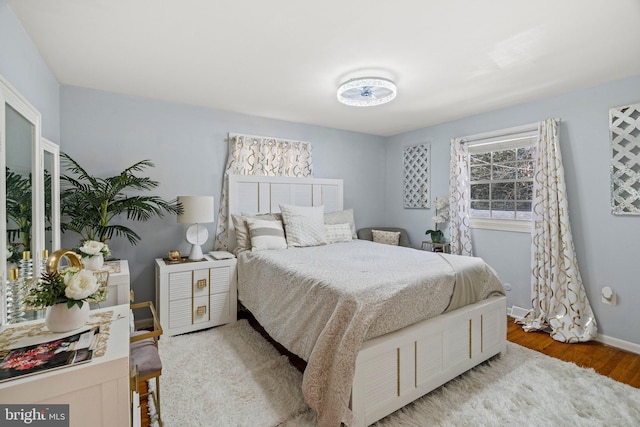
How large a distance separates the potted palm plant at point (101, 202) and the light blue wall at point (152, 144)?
0.36 feet

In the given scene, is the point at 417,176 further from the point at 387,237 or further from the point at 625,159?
the point at 625,159

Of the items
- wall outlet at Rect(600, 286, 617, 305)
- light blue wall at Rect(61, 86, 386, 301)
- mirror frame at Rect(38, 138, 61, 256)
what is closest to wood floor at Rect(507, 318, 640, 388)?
wall outlet at Rect(600, 286, 617, 305)

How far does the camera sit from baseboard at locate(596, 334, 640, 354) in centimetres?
254

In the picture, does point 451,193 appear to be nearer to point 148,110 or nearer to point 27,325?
point 148,110

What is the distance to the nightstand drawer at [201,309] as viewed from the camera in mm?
2908

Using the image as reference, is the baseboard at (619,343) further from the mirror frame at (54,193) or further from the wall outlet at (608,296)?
the mirror frame at (54,193)

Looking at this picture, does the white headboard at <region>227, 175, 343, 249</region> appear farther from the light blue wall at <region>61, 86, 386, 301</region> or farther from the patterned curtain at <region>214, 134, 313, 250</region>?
the light blue wall at <region>61, 86, 386, 301</region>

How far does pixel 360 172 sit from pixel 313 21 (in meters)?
3.06

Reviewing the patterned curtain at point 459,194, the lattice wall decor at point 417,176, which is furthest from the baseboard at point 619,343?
the lattice wall decor at point 417,176

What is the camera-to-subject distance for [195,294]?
291 centimetres

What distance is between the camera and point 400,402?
1793 mm

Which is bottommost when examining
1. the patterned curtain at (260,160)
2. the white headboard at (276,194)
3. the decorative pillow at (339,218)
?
the decorative pillow at (339,218)

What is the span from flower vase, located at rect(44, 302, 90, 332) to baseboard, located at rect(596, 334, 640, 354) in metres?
3.92

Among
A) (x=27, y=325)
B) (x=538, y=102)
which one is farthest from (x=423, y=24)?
(x=27, y=325)
